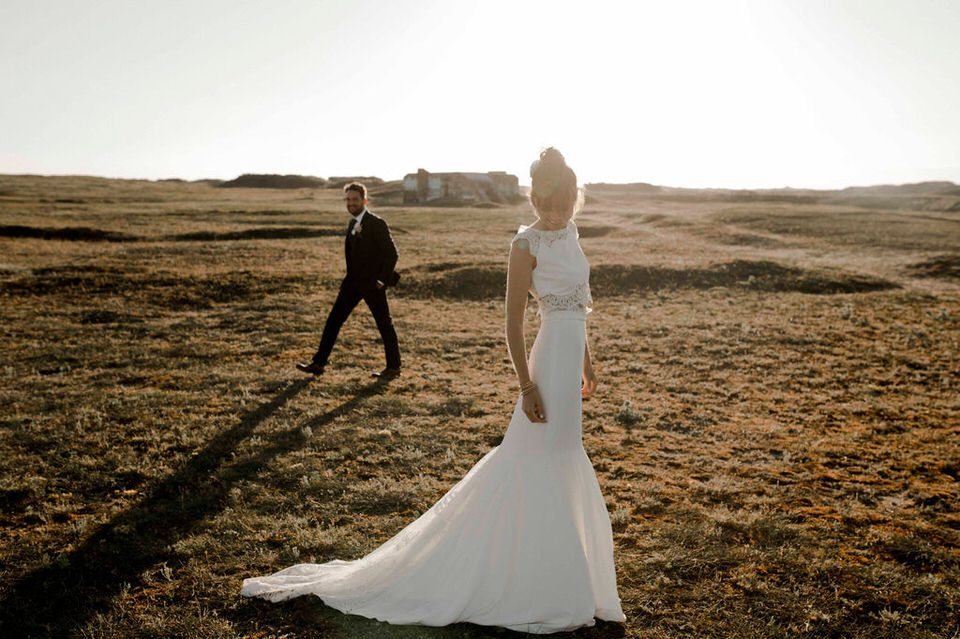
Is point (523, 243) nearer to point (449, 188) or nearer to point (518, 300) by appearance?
point (518, 300)

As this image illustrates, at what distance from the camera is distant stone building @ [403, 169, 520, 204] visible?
76.8m

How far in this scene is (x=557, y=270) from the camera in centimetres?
439

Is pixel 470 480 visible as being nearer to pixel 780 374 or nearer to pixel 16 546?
pixel 16 546

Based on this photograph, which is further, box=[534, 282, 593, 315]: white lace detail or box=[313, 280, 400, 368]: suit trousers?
box=[313, 280, 400, 368]: suit trousers

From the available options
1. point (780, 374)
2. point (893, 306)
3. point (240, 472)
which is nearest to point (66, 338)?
point (240, 472)

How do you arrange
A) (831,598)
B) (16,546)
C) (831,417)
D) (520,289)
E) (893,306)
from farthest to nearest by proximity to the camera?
1. (893,306)
2. (831,417)
3. (16,546)
4. (831,598)
5. (520,289)

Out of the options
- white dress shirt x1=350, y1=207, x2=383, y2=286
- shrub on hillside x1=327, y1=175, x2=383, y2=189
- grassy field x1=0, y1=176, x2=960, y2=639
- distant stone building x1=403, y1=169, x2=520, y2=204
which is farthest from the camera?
shrub on hillside x1=327, y1=175, x2=383, y2=189

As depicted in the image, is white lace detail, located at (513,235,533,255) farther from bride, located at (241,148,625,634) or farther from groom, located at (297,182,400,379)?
groom, located at (297,182,400,379)

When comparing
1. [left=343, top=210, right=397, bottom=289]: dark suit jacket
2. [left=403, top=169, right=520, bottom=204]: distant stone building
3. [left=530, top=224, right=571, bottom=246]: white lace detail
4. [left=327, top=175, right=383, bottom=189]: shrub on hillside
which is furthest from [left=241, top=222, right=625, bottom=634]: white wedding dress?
[left=327, top=175, right=383, bottom=189]: shrub on hillside

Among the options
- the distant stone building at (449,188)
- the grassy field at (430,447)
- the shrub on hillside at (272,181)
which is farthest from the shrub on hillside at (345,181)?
the grassy field at (430,447)

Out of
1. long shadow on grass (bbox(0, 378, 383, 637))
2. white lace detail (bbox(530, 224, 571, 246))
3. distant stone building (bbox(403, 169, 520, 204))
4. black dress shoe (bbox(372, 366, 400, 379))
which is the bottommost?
long shadow on grass (bbox(0, 378, 383, 637))

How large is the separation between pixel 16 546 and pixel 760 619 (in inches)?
271

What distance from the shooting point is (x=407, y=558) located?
15.5 feet

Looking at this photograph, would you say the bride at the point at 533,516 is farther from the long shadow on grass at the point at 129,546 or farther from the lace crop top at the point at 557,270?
the long shadow on grass at the point at 129,546
